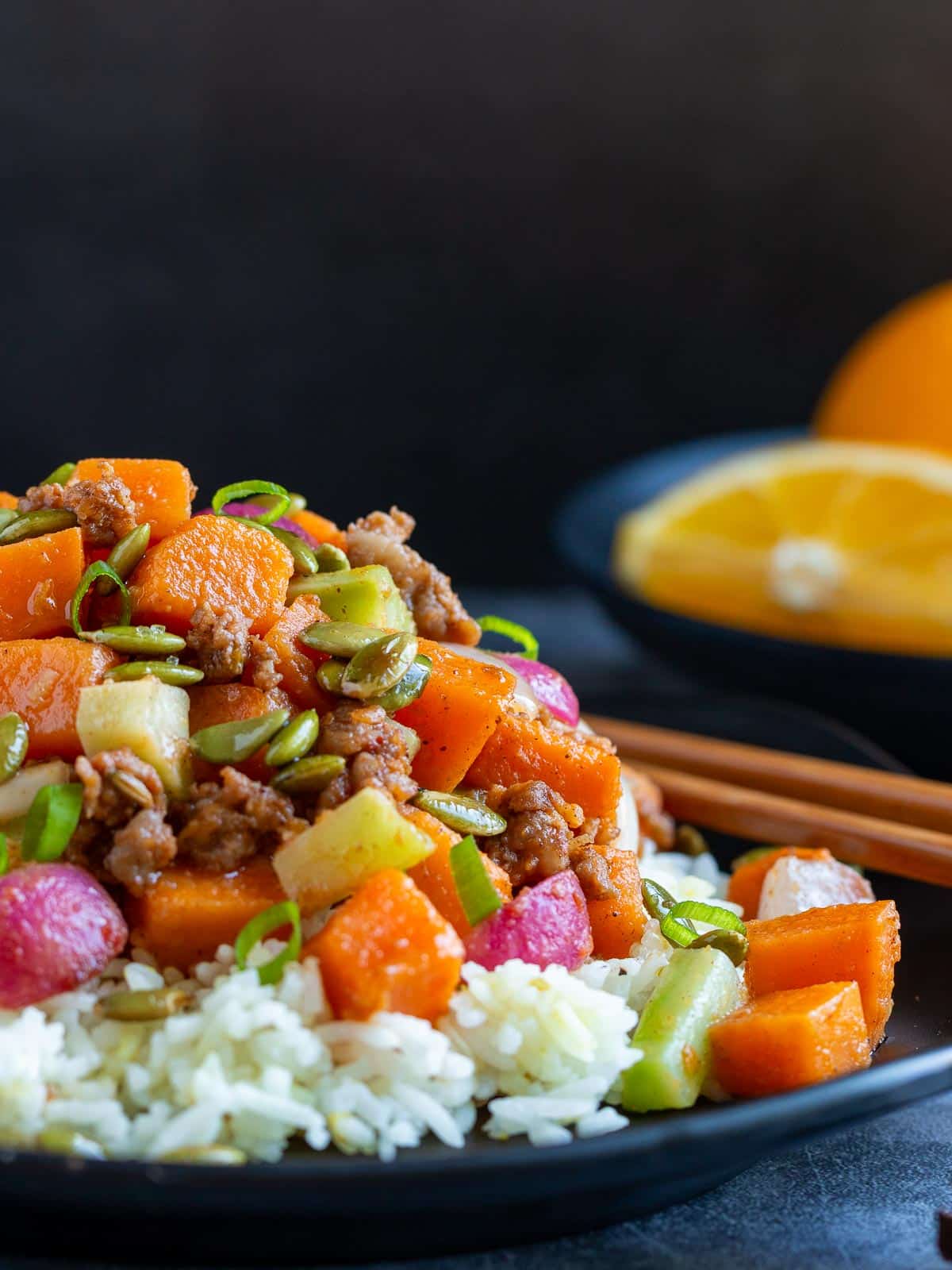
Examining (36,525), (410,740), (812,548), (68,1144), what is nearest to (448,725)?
(410,740)

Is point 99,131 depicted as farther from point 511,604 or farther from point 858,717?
point 858,717

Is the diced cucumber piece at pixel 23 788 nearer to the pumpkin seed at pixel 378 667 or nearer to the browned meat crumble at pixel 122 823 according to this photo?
the browned meat crumble at pixel 122 823

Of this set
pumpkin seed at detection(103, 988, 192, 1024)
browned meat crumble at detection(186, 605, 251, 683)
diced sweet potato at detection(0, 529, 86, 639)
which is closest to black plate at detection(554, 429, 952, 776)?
browned meat crumble at detection(186, 605, 251, 683)

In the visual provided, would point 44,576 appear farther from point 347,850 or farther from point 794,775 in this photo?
point 794,775

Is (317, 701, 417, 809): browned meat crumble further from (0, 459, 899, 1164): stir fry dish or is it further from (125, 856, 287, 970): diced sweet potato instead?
(125, 856, 287, 970): diced sweet potato

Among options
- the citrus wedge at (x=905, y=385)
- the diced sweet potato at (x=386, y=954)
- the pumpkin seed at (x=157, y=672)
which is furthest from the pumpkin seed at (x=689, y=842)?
the citrus wedge at (x=905, y=385)

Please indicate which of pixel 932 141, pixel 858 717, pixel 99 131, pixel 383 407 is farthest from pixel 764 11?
pixel 858 717
